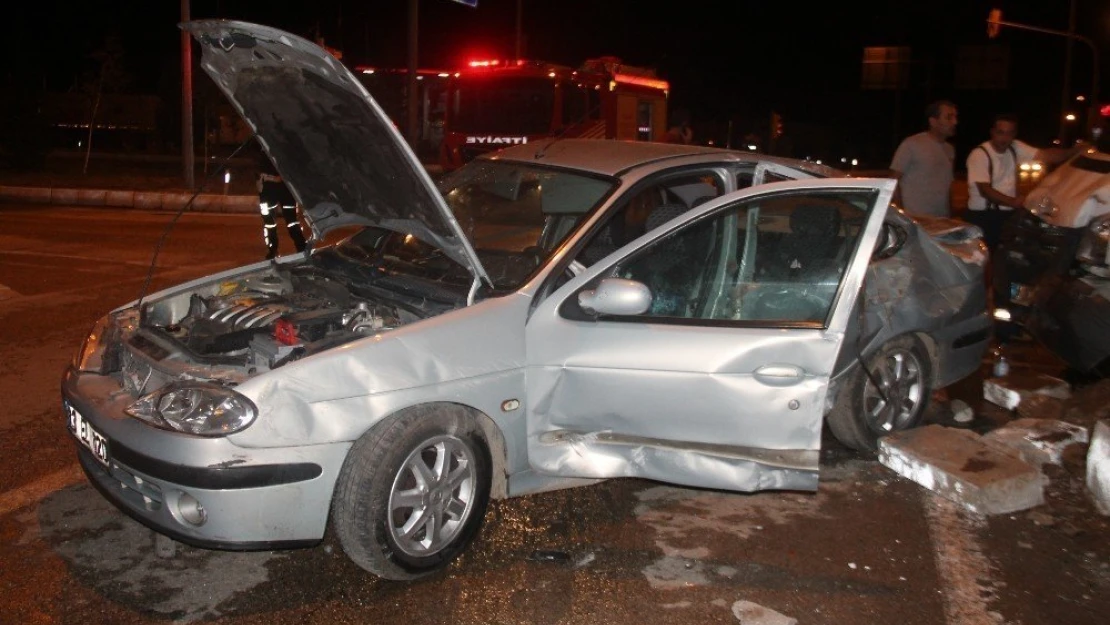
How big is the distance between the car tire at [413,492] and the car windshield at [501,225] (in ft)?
2.41

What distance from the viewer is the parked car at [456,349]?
11.1 feet

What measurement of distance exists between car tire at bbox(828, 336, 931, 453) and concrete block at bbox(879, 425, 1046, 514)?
0.44 feet

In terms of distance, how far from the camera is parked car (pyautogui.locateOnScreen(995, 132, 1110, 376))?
5516 mm

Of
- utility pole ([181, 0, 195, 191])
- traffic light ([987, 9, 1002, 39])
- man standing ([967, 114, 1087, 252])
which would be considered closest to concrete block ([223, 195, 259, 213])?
utility pole ([181, 0, 195, 191])

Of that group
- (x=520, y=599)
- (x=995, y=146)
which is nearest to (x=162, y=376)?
(x=520, y=599)

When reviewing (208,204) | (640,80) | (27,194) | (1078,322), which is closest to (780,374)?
A: (1078,322)

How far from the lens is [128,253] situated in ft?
36.4

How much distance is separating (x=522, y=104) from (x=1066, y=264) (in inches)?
451

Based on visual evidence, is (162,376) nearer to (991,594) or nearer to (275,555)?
(275,555)

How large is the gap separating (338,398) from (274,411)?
0.21 m

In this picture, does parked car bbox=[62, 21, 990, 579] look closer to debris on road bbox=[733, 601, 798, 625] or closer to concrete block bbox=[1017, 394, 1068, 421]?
debris on road bbox=[733, 601, 798, 625]

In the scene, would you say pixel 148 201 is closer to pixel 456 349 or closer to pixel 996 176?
pixel 996 176

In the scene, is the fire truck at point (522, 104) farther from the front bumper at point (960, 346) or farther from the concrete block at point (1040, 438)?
the concrete block at point (1040, 438)

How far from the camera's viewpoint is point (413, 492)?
3.59 metres
